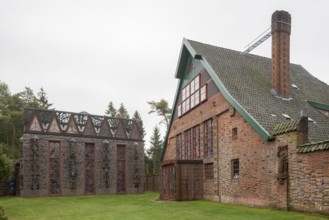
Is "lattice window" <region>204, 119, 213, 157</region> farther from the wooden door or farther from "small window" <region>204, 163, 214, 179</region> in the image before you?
the wooden door

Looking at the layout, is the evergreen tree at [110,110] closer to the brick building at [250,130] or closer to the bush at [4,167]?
the brick building at [250,130]

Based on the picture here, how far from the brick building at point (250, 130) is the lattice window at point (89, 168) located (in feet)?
29.4

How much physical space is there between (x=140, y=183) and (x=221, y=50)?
17360 mm

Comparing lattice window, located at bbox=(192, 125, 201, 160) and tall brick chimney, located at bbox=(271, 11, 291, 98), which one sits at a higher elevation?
tall brick chimney, located at bbox=(271, 11, 291, 98)

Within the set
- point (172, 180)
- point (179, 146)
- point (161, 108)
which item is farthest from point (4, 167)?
point (161, 108)

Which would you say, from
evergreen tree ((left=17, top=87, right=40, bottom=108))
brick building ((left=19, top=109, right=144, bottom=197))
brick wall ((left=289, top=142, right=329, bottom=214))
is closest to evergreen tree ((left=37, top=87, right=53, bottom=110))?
evergreen tree ((left=17, top=87, right=40, bottom=108))

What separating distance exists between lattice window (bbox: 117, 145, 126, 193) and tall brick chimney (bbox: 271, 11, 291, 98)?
19.7 m

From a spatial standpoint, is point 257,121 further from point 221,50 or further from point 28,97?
point 28,97

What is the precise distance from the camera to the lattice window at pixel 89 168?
33.2m

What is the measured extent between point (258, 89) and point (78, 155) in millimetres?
19070

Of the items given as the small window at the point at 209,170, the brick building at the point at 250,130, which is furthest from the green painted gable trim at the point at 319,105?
the small window at the point at 209,170

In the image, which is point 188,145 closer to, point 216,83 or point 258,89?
point 216,83

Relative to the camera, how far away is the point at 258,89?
69.0 feet

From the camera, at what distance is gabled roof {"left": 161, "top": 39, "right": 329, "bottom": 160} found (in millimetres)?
17719
